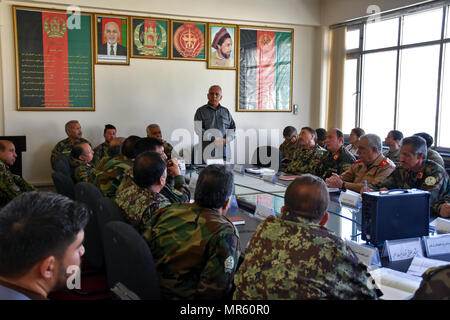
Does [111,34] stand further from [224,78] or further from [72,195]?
[72,195]

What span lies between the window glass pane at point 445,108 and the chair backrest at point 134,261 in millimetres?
5526

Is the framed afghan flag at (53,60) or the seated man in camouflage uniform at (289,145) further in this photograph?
the seated man in camouflage uniform at (289,145)

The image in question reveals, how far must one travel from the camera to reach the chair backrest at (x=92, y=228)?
9.15ft

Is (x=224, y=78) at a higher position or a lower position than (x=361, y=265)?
higher

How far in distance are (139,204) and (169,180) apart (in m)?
1.07

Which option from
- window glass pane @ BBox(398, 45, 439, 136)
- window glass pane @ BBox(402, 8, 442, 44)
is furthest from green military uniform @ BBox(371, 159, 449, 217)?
window glass pane @ BBox(402, 8, 442, 44)

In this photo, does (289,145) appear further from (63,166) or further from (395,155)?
(63,166)

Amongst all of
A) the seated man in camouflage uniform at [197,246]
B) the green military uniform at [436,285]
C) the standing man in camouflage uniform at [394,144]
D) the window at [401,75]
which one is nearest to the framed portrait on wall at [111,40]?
the window at [401,75]

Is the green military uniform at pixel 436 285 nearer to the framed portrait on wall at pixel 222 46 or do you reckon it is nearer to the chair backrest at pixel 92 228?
the chair backrest at pixel 92 228

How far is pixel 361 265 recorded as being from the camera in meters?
1.44

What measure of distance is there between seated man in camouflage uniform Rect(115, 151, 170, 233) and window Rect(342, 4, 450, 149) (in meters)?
4.96
